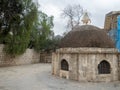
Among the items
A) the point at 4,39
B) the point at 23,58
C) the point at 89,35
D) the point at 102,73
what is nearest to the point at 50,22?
the point at 23,58

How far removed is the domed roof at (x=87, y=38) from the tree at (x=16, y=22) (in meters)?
9.51

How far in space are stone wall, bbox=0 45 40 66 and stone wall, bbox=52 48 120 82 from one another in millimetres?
12645

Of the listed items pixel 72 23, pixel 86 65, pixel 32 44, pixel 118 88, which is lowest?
pixel 118 88

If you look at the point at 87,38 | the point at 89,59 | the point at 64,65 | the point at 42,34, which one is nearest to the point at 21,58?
the point at 42,34

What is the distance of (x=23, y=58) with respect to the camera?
28562mm

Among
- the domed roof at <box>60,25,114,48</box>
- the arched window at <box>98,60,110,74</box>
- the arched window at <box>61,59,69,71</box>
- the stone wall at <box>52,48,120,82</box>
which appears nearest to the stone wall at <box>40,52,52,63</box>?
the domed roof at <box>60,25,114,48</box>

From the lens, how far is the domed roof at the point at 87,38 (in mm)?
15262

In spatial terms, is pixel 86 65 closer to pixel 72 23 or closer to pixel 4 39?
pixel 4 39

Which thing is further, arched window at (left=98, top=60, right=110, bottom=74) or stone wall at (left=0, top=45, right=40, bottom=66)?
stone wall at (left=0, top=45, right=40, bottom=66)

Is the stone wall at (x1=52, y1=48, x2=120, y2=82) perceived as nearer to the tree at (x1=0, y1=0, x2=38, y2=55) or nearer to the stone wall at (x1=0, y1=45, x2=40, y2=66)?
the tree at (x1=0, y1=0, x2=38, y2=55)

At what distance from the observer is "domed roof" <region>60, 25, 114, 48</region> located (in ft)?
50.1

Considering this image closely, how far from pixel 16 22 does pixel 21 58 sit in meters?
6.28

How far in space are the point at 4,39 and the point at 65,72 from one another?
1221 cm

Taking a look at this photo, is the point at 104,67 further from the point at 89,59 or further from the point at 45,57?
the point at 45,57
